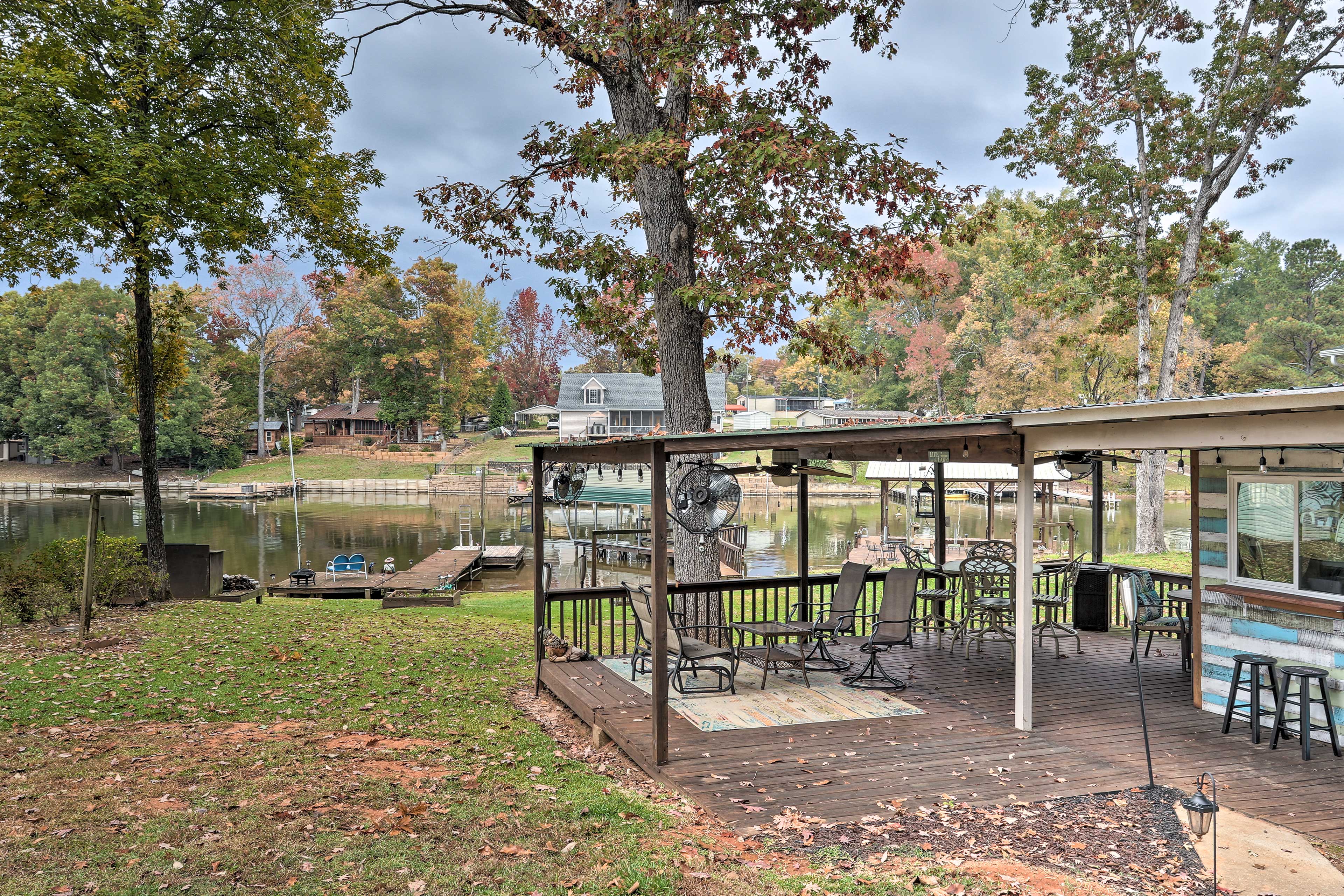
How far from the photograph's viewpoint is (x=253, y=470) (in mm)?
49531

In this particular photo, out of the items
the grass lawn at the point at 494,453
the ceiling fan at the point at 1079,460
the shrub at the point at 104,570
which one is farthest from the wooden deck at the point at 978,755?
the grass lawn at the point at 494,453

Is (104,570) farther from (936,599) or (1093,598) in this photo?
(1093,598)

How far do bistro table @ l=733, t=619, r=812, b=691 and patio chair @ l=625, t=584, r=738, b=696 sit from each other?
6.6 inches

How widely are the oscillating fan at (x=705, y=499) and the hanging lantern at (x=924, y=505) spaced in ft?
37.7

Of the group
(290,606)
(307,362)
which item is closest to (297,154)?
(290,606)

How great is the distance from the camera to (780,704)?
6.64 metres

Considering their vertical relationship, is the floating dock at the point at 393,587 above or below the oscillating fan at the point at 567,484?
below

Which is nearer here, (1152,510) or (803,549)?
(803,549)

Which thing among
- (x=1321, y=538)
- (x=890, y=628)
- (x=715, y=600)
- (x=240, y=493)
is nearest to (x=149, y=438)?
(x=715, y=600)

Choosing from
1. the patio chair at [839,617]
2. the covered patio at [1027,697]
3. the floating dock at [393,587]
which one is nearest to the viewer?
the covered patio at [1027,697]

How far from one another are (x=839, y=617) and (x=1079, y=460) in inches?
113

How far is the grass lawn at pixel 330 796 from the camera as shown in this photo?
3.75 metres

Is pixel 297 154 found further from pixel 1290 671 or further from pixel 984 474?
pixel 1290 671

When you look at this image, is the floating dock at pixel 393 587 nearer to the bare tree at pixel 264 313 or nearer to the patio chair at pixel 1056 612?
the patio chair at pixel 1056 612
